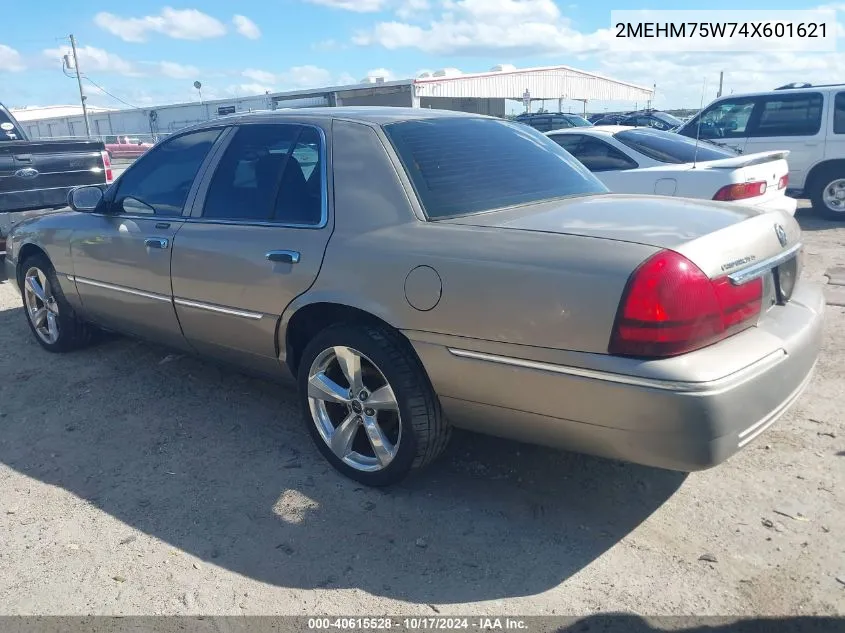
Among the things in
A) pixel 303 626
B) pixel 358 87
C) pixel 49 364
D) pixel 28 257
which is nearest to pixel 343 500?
pixel 303 626

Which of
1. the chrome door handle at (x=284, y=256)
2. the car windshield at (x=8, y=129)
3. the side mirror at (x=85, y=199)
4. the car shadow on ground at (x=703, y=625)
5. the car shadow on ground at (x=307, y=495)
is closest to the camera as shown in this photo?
the car shadow on ground at (x=703, y=625)

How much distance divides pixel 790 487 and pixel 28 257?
5129 mm

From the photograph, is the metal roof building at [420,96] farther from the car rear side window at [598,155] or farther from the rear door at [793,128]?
the car rear side window at [598,155]

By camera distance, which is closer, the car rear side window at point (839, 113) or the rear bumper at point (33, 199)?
the rear bumper at point (33, 199)

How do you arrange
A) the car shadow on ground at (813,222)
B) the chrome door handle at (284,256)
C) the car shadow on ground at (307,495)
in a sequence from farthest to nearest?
the car shadow on ground at (813,222) → the chrome door handle at (284,256) → the car shadow on ground at (307,495)

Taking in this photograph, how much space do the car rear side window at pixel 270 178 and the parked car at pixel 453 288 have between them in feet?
0.04

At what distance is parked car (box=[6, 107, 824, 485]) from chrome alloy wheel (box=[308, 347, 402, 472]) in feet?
0.04

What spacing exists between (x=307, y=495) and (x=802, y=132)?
9277 millimetres

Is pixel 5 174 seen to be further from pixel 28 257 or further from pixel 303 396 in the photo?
pixel 303 396

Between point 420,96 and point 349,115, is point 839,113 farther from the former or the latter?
point 420,96

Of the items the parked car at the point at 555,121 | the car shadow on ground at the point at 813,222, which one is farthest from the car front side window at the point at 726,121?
the parked car at the point at 555,121

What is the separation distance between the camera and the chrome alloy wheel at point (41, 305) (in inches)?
200

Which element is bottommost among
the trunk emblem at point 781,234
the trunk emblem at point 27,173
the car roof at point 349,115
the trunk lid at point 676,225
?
the trunk emblem at point 781,234

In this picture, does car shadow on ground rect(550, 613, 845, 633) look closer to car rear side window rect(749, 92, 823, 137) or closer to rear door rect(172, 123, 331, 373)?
rear door rect(172, 123, 331, 373)
